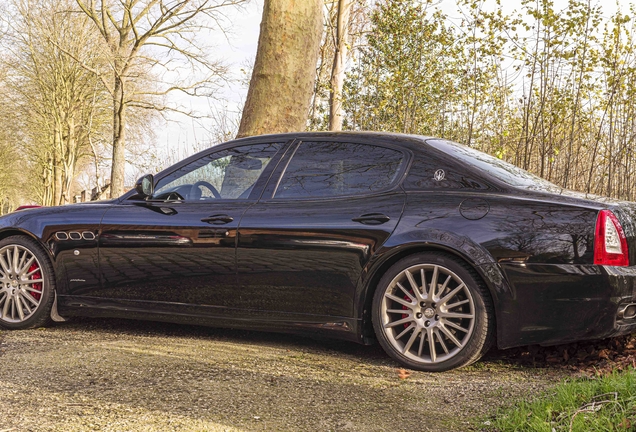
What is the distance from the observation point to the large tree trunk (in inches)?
344

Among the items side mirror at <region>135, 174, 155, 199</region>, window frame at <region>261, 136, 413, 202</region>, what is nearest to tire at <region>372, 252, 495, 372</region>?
window frame at <region>261, 136, 413, 202</region>

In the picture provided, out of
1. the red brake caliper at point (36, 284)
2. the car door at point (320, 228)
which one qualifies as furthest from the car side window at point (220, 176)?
the red brake caliper at point (36, 284)

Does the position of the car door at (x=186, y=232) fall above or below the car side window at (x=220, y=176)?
below

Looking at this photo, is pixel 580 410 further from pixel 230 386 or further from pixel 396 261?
pixel 230 386

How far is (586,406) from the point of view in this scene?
121 inches

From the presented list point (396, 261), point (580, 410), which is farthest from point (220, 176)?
point (580, 410)

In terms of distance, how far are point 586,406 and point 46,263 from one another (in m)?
4.21

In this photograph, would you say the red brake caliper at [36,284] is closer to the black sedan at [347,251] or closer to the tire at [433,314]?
the black sedan at [347,251]

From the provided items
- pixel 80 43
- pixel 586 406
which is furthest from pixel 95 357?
pixel 80 43

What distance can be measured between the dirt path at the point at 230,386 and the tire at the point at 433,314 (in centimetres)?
14

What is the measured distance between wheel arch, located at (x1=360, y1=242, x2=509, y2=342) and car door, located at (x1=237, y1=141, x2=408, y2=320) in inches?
3.4

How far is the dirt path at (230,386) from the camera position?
3.31 meters

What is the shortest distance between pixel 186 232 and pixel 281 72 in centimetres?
423

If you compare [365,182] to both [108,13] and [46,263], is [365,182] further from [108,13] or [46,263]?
[108,13]
